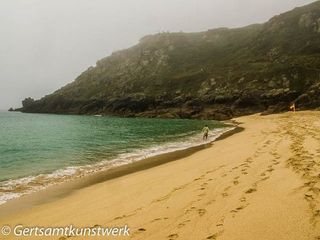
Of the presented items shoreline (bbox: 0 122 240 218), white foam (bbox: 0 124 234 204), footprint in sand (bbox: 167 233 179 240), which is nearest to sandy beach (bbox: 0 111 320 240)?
footprint in sand (bbox: 167 233 179 240)

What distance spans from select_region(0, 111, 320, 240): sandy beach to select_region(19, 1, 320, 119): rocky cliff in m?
71.7

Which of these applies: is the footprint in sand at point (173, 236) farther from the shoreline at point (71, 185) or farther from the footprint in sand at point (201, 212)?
the shoreline at point (71, 185)

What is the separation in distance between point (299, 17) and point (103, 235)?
14313 cm

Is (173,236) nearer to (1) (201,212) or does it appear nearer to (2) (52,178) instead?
(1) (201,212)

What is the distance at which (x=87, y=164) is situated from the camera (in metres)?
22.9

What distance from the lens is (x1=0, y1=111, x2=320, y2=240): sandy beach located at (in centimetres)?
784

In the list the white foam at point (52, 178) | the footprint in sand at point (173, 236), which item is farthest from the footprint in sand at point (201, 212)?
the white foam at point (52, 178)

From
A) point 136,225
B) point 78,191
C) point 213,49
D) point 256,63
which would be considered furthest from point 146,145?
point 213,49

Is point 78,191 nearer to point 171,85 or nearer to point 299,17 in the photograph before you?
point 171,85

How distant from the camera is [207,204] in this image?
998 centimetres

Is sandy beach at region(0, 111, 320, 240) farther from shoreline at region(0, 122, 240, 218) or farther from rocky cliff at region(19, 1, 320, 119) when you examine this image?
rocky cliff at region(19, 1, 320, 119)

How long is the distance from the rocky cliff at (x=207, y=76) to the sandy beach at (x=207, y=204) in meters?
71.7

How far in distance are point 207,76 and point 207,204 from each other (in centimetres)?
10943

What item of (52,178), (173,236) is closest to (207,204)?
(173,236)
